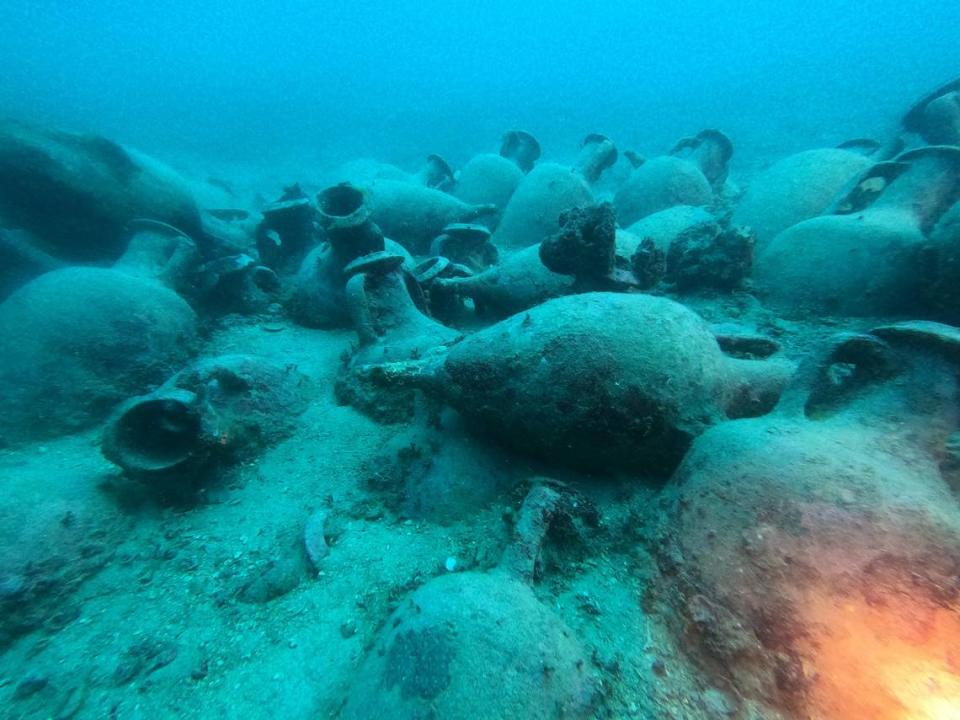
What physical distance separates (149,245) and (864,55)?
34.8 m

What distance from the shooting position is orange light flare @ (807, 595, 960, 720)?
4.47 ft

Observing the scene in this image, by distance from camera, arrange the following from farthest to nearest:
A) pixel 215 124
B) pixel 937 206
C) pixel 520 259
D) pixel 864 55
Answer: pixel 215 124, pixel 864 55, pixel 520 259, pixel 937 206

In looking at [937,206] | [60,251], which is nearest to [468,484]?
[937,206]

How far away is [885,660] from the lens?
1.42 meters

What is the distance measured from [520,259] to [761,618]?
10.8 feet

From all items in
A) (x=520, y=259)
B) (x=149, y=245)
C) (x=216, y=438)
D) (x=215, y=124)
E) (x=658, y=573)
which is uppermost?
(x=215, y=124)

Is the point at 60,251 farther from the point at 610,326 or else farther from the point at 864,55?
the point at 864,55

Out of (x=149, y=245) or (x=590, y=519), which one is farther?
(x=149, y=245)

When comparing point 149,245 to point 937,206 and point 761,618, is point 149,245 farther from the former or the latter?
point 937,206

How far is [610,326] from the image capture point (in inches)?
87.8

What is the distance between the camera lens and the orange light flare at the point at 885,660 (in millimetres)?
1361

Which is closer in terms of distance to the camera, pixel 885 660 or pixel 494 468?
pixel 885 660

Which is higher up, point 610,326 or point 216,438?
point 610,326

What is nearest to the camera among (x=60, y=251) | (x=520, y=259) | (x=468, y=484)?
Answer: (x=468, y=484)
